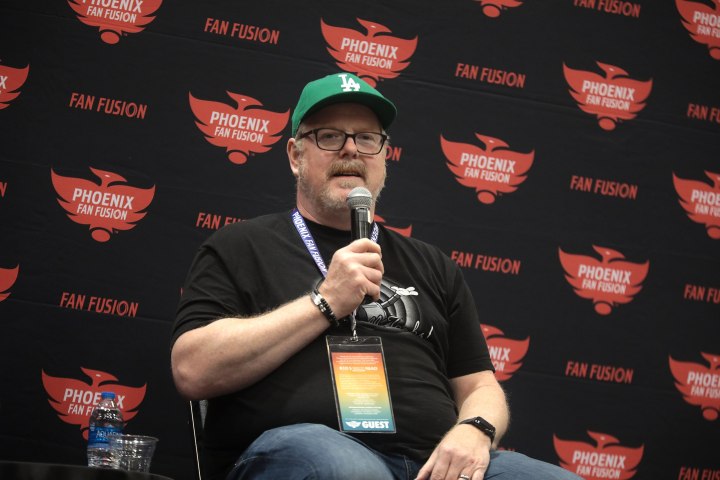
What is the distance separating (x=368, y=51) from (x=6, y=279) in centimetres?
167

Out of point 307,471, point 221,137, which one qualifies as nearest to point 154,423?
point 221,137

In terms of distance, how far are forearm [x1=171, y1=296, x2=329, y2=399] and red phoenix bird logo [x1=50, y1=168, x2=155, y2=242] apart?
1267 mm

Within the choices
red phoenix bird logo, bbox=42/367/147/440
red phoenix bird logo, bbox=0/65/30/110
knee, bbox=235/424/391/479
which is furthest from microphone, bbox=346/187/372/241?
red phoenix bird logo, bbox=0/65/30/110

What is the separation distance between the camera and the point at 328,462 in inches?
61.6

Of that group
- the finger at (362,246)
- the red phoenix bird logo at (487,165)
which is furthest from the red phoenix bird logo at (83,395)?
the red phoenix bird logo at (487,165)

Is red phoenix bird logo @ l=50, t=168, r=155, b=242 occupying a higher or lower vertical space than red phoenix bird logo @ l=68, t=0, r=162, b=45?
lower

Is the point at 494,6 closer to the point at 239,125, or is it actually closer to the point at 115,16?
the point at 239,125

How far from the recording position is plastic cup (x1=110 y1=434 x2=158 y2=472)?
262 cm

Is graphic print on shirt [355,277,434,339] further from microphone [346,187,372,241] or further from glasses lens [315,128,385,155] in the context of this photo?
glasses lens [315,128,385,155]

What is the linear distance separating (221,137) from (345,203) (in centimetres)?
110

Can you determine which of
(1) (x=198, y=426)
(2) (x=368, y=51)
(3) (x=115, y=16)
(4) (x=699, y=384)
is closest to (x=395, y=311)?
(1) (x=198, y=426)

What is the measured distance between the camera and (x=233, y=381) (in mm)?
1847

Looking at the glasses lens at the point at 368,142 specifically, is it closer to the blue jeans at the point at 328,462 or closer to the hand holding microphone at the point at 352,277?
the hand holding microphone at the point at 352,277

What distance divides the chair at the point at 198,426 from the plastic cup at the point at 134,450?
0.69m
